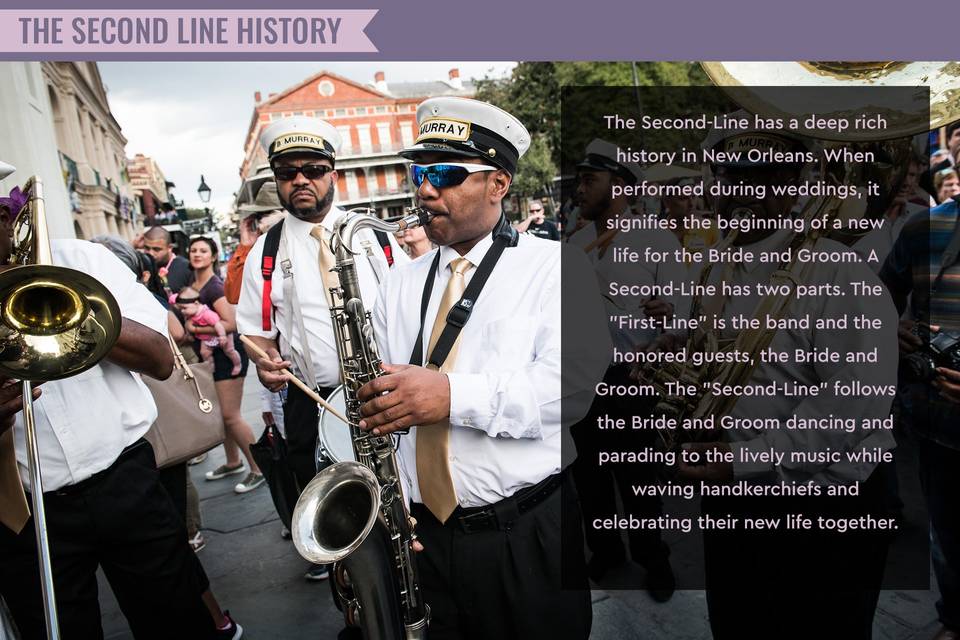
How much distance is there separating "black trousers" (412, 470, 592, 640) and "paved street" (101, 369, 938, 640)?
52.9 inches

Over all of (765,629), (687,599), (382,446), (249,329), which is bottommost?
(687,599)

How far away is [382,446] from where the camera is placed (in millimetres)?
1929

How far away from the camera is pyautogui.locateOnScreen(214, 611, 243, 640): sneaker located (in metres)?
2.98

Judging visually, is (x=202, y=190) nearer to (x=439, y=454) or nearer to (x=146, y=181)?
(x=439, y=454)

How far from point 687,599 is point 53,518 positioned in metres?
2.99

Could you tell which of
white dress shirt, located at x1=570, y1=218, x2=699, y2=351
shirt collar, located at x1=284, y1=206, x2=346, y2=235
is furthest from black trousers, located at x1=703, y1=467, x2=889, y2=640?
shirt collar, located at x1=284, y1=206, x2=346, y2=235

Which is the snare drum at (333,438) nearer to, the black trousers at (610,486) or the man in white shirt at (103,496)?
the man in white shirt at (103,496)

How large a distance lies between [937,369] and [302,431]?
2893 mm

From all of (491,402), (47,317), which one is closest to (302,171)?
(47,317)

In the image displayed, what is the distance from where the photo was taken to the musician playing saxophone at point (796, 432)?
1.71m

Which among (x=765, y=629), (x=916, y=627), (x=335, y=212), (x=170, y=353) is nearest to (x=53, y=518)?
(x=170, y=353)

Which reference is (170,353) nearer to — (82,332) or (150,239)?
(82,332)

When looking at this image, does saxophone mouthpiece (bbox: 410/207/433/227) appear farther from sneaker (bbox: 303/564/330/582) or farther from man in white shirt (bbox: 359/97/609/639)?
sneaker (bbox: 303/564/330/582)

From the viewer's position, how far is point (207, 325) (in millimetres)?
4555
